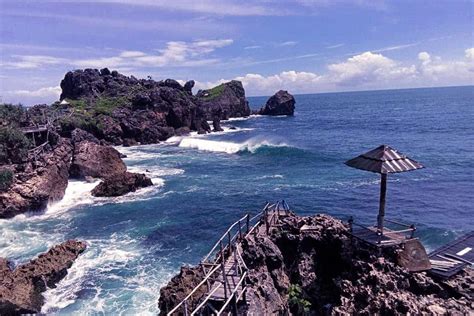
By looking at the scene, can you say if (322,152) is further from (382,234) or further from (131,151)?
(382,234)

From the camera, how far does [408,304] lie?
45.1 feet

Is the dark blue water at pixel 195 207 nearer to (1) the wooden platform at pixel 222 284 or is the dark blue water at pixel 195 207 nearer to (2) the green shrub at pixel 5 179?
(2) the green shrub at pixel 5 179

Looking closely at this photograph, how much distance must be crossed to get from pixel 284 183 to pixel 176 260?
24047 millimetres

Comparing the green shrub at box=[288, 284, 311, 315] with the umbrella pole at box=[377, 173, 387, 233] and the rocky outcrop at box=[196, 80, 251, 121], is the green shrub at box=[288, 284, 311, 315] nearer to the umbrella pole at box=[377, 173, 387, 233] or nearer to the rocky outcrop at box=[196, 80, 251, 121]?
the umbrella pole at box=[377, 173, 387, 233]

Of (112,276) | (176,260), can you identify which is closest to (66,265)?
(112,276)

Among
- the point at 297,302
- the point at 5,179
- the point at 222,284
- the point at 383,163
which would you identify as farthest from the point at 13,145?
the point at 383,163

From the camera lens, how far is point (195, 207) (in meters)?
40.1

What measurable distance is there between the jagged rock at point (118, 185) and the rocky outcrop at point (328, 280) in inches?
1091

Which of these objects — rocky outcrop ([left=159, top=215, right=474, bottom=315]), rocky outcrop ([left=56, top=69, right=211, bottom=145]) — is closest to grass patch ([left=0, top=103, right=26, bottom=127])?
rocky outcrop ([left=56, top=69, right=211, bottom=145])

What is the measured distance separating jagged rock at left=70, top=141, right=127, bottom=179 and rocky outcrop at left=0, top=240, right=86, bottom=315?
22.5 meters

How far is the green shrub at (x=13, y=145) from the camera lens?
44.4 m

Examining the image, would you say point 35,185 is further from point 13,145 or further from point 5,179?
point 13,145

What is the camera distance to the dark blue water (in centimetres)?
2553

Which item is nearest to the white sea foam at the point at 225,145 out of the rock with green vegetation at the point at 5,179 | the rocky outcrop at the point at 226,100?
the rock with green vegetation at the point at 5,179
